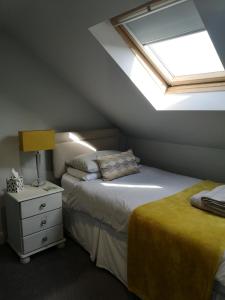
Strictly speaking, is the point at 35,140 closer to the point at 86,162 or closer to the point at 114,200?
the point at 86,162

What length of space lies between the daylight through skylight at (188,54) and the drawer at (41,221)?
1765 millimetres

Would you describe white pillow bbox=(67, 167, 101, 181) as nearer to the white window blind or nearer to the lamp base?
the lamp base

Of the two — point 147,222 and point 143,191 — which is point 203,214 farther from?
point 143,191

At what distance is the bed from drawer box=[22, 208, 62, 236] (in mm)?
174

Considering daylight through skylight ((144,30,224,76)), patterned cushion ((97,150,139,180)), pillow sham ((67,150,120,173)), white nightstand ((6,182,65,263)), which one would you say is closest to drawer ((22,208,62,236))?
white nightstand ((6,182,65,263))

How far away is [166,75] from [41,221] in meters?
1.85

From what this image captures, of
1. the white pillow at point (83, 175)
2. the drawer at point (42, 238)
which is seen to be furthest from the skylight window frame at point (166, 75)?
the drawer at point (42, 238)

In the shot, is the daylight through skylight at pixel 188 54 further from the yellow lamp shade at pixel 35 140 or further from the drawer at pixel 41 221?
the drawer at pixel 41 221

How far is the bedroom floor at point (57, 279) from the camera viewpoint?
1.90 meters

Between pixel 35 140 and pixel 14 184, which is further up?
pixel 35 140

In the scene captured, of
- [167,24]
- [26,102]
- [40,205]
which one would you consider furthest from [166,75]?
[40,205]

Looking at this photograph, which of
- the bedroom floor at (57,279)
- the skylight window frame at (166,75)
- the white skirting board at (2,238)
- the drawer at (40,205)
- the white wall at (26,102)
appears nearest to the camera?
the bedroom floor at (57,279)

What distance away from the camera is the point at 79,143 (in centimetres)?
298

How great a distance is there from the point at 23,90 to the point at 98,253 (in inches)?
69.8
